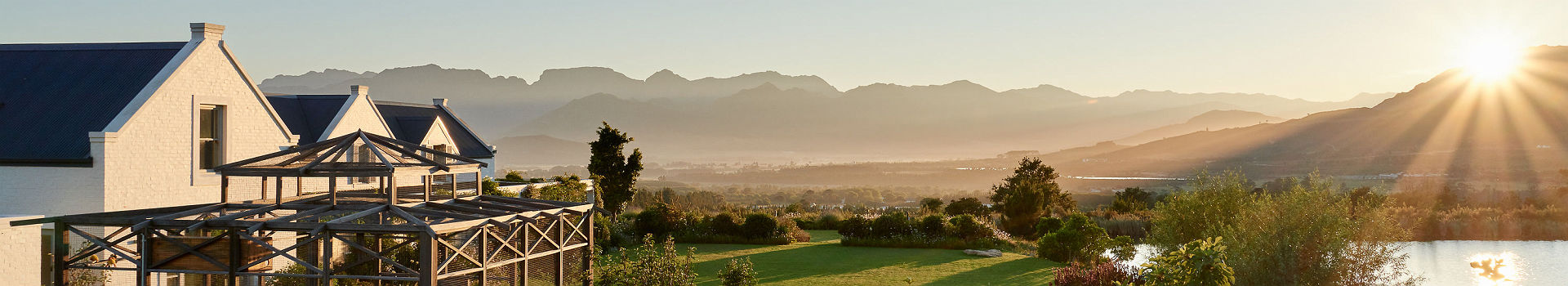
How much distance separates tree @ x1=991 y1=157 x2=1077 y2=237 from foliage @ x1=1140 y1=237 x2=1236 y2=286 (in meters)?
17.6

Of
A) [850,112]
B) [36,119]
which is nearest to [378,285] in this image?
[36,119]

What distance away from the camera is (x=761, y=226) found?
81.0ft

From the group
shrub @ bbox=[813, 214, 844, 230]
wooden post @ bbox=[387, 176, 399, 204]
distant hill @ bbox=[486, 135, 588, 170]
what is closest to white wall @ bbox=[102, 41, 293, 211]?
wooden post @ bbox=[387, 176, 399, 204]

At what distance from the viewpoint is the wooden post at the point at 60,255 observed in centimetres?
1070

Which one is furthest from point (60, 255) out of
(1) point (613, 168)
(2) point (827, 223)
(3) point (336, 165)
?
(2) point (827, 223)

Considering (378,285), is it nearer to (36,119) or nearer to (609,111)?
(36,119)

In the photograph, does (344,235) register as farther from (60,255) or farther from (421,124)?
(421,124)

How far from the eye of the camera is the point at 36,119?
13680 mm

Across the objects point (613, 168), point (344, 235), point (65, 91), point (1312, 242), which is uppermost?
point (65, 91)

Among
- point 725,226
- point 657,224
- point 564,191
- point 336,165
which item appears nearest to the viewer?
point 336,165

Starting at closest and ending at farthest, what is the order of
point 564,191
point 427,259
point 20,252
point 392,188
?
1. point 427,259
2. point 20,252
3. point 392,188
4. point 564,191

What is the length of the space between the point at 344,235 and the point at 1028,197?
21185mm

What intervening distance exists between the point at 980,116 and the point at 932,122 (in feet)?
38.6

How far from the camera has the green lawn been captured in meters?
16.9
